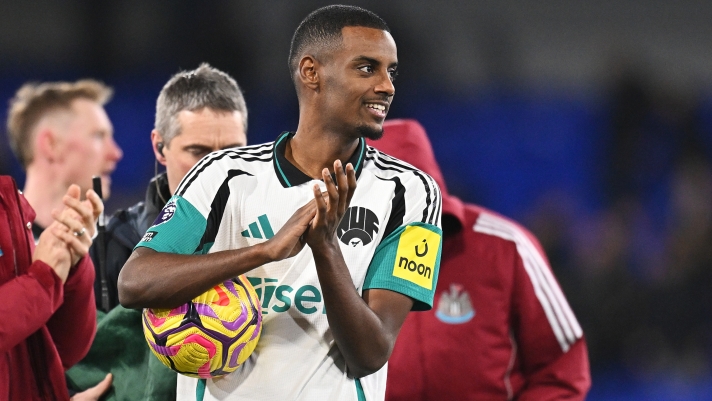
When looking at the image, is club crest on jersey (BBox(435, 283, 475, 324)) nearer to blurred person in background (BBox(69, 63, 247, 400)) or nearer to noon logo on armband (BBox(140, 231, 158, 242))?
blurred person in background (BBox(69, 63, 247, 400))

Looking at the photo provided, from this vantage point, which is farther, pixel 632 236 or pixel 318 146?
pixel 632 236

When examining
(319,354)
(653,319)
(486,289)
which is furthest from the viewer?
(653,319)

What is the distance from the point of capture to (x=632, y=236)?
6312 mm

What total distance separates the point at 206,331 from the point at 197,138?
1.29m

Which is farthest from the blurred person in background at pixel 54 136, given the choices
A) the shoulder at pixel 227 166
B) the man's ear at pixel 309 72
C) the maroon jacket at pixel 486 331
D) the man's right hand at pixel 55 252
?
the man's ear at pixel 309 72

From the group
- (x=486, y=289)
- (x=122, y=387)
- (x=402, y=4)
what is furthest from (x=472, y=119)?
(x=122, y=387)

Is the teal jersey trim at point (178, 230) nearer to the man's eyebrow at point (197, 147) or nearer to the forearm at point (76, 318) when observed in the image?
the forearm at point (76, 318)

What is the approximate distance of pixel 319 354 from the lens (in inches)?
88.1

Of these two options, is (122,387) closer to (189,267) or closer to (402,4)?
(189,267)

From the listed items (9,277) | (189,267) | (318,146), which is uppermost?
(318,146)

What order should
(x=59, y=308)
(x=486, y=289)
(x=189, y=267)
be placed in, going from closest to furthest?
(x=189, y=267)
(x=59, y=308)
(x=486, y=289)

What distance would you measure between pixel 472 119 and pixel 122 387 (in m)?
4.49

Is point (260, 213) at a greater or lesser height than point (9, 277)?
greater

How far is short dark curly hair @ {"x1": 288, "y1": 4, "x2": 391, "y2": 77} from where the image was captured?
235 centimetres
